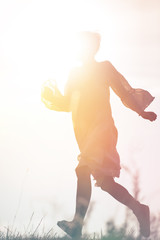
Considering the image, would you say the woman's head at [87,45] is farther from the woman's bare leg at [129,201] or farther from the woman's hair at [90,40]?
the woman's bare leg at [129,201]

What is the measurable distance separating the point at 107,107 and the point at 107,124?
20 centimetres

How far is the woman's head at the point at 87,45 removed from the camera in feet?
19.1

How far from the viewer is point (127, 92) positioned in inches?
236

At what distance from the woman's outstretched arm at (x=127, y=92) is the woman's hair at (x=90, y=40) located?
0.75 ft

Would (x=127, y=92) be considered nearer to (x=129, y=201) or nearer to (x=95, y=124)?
(x=95, y=124)

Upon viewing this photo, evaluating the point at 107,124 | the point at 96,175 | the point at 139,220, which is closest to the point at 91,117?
the point at 107,124

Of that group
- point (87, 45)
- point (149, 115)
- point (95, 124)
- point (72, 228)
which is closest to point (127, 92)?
point (149, 115)

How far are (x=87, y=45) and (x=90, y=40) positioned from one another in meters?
0.07

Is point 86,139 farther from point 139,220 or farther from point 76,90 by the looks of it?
point 139,220

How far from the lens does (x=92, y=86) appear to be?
19.2ft

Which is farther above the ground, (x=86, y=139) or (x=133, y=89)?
(x=133, y=89)

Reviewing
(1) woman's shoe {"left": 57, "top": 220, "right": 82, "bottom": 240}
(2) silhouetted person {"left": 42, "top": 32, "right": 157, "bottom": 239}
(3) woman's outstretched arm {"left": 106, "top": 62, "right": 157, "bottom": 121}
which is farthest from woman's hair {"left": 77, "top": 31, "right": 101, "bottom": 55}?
(1) woman's shoe {"left": 57, "top": 220, "right": 82, "bottom": 240}

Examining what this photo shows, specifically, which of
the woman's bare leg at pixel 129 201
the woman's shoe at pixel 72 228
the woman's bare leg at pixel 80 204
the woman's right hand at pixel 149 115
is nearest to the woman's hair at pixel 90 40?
the woman's right hand at pixel 149 115

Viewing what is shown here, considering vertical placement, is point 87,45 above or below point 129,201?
above
